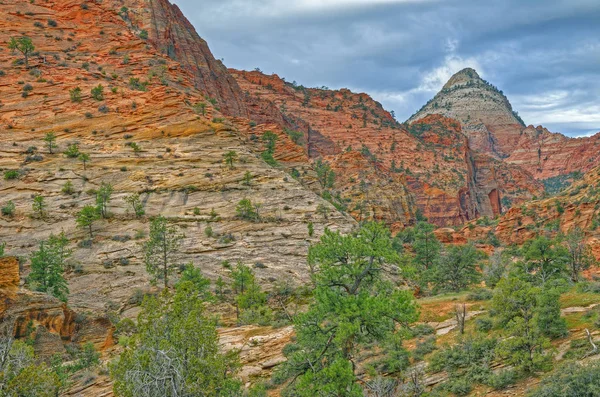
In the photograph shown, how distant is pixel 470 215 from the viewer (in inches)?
4653

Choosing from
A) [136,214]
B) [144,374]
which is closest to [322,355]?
[144,374]

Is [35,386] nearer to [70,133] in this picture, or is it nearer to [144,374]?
[144,374]

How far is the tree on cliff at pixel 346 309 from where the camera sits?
1139 cm

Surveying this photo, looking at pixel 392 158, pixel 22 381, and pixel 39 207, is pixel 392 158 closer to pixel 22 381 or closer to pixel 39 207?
pixel 39 207

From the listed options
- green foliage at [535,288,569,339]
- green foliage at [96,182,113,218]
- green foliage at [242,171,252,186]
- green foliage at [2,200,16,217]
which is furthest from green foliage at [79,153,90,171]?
green foliage at [535,288,569,339]

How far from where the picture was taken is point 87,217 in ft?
136

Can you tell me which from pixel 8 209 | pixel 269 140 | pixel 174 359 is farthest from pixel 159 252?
pixel 269 140

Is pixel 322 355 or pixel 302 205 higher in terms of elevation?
pixel 302 205

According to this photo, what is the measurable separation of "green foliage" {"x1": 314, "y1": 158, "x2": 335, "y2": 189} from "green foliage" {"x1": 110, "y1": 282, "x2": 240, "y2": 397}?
69.6 meters

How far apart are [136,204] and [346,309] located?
130 feet

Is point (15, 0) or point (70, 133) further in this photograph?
point (15, 0)

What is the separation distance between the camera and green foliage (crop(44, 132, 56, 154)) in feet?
164

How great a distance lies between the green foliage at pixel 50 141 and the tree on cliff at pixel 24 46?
17.3 metres

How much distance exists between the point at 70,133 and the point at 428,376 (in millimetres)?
52860
